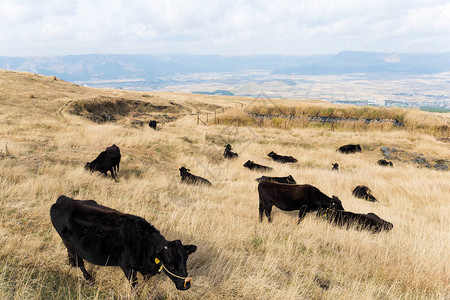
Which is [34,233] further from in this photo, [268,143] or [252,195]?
[268,143]

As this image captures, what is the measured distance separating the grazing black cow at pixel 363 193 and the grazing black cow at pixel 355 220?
425cm

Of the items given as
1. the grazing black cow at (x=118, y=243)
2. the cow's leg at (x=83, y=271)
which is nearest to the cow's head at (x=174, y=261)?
the grazing black cow at (x=118, y=243)

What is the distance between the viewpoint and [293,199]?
25.3ft

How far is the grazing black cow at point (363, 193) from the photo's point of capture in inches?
461

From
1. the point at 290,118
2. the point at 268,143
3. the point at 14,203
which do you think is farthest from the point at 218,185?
the point at 290,118

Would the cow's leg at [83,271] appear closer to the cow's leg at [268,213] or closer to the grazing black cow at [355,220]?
the cow's leg at [268,213]

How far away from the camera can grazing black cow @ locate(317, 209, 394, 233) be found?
7516mm

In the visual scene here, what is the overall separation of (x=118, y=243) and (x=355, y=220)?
696 cm

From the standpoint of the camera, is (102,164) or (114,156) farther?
(114,156)

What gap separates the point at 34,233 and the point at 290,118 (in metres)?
29.4

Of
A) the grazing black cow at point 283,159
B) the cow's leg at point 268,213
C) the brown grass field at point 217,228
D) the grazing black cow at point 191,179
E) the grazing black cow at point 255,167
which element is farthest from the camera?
the grazing black cow at point 283,159

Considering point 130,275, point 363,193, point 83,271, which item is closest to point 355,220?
point 363,193

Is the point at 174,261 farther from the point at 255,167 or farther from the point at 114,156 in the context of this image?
the point at 255,167

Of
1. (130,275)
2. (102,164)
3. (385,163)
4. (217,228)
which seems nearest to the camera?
(130,275)
